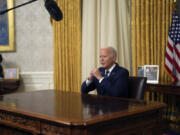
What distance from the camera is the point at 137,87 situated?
272cm

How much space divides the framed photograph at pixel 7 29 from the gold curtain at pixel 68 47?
1088 millimetres

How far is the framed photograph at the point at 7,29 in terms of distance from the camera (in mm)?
5730

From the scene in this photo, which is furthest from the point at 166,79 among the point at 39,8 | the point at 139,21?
the point at 39,8

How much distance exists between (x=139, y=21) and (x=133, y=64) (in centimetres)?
75

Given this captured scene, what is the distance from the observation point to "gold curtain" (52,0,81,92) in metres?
5.17

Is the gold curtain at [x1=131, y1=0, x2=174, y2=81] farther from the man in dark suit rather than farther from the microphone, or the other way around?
the microphone

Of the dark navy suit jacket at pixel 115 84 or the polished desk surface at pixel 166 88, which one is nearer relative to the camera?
the dark navy suit jacket at pixel 115 84

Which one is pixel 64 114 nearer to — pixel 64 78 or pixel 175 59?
pixel 175 59

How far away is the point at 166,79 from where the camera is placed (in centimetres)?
407

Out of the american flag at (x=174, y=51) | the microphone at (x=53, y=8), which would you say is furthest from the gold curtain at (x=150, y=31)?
the microphone at (x=53, y=8)

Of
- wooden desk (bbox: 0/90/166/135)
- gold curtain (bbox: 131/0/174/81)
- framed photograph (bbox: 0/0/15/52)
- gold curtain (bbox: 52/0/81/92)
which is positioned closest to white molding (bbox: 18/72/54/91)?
gold curtain (bbox: 52/0/81/92)

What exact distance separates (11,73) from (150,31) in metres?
3.16

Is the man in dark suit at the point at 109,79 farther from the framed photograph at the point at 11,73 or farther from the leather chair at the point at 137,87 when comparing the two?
the framed photograph at the point at 11,73

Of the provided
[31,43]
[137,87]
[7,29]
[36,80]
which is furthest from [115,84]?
[7,29]
